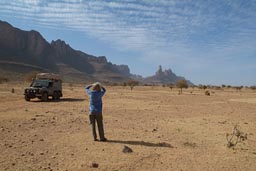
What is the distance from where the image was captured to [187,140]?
11.3m

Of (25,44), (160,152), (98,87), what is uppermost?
(25,44)

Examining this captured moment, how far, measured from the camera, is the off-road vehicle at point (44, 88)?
2897 centimetres

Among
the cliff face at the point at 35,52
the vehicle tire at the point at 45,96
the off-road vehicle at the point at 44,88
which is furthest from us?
the cliff face at the point at 35,52

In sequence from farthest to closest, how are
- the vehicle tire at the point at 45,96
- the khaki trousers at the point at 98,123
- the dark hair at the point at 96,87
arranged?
the vehicle tire at the point at 45,96, the dark hair at the point at 96,87, the khaki trousers at the point at 98,123

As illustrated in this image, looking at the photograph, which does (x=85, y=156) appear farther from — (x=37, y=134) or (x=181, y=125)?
(x=181, y=125)

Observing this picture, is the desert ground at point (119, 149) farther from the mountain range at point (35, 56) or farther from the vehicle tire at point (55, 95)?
A: the mountain range at point (35, 56)

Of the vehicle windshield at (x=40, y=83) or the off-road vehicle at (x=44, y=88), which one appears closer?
the off-road vehicle at (x=44, y=88)

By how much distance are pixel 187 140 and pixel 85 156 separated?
4162 mm

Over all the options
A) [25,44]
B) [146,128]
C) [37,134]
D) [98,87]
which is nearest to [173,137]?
[146,128]

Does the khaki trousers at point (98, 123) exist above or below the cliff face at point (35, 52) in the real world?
below

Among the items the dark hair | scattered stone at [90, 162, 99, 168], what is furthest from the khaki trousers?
scattered stone at [90, 162, 99, 168]

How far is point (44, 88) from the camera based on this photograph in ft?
96.6

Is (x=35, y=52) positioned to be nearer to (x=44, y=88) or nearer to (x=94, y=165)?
(x=44, y=88)

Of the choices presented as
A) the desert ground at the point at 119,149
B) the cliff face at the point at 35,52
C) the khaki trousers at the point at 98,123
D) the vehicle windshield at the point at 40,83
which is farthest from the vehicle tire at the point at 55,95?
the cliff face at the point at 35,52
